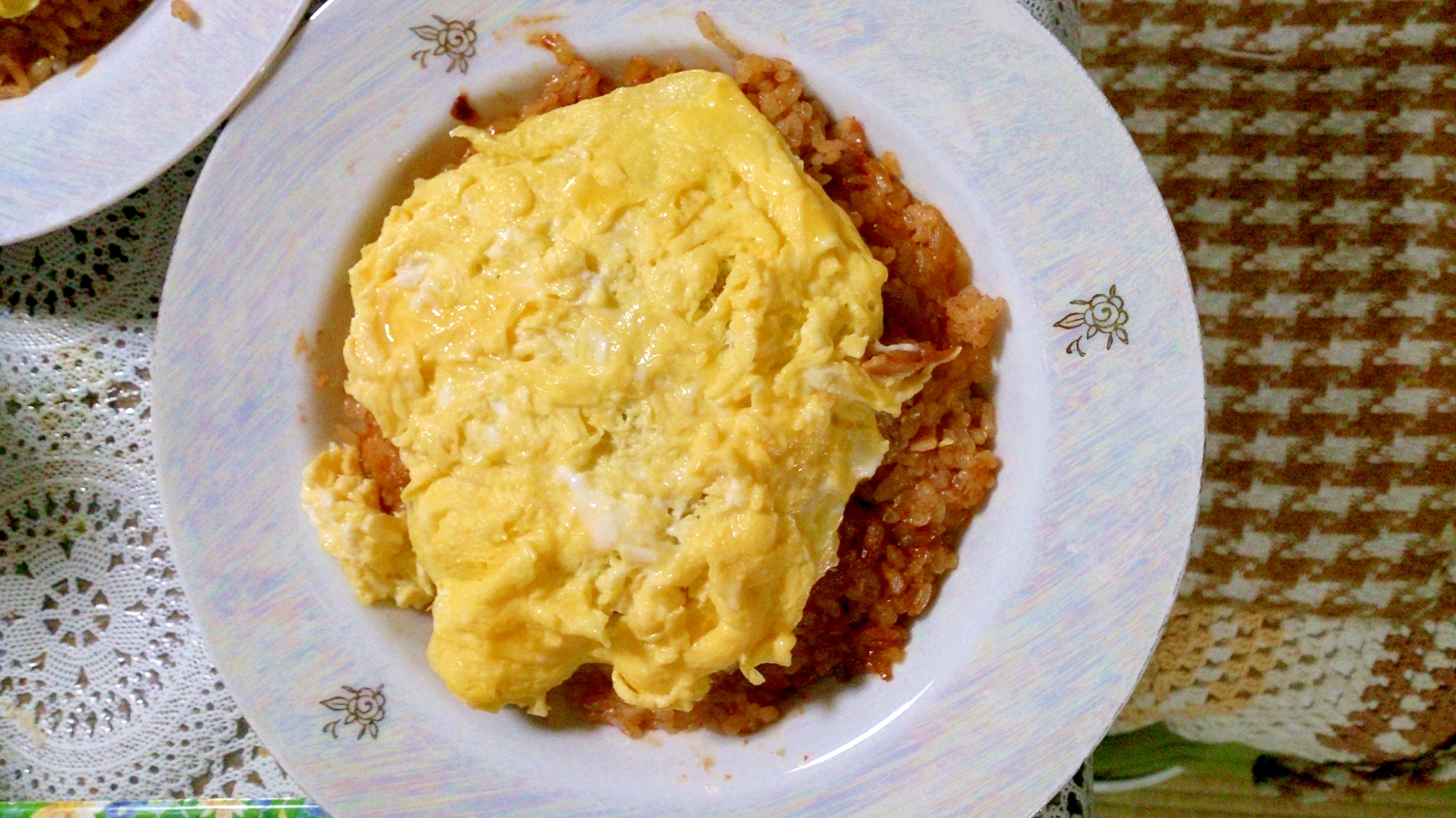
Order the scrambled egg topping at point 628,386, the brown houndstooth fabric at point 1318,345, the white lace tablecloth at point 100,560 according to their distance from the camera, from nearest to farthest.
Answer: the scrambled egg topping at point 628,386
the white lace tablecloth at point 100,560
the brown houndstooth fabric at point 1318,345

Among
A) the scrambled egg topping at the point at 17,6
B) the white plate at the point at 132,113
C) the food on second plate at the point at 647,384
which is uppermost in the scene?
the scrambled egg topping at the point at 17,6

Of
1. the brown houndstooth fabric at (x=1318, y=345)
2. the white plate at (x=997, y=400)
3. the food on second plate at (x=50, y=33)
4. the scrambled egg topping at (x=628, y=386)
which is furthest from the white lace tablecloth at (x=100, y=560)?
the scrambled egg topping at (x=628, y=386)

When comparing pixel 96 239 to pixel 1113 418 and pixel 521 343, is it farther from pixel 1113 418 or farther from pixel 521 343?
pixel 1113 418

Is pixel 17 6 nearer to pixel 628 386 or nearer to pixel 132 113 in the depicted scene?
pixel 132 113

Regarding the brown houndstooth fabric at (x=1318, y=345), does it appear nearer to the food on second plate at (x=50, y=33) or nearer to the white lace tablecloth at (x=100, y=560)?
the white lace tablecloth at (x=100, y=560)

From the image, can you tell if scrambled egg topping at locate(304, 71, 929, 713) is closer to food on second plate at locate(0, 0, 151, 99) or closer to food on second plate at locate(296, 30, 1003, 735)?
food on second plate at locate(296, 30, 1003, 735)
